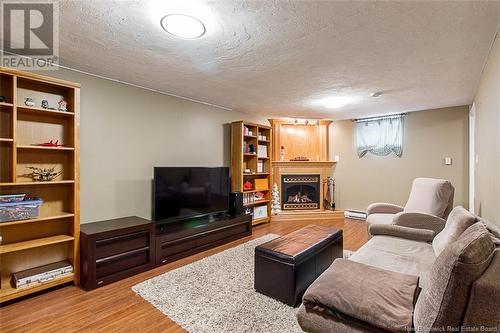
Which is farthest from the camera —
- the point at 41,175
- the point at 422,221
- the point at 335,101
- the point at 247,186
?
the point at 247,186

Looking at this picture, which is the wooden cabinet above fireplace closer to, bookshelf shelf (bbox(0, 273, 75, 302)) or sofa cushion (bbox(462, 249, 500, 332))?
bookshelf shelf (bbox(0, 273, 75, 302))

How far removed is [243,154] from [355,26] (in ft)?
10.2

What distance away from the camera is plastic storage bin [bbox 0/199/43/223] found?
7.16 ft

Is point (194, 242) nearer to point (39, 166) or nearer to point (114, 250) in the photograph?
point (114, 250)

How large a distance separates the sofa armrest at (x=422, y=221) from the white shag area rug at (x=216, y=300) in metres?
1.74

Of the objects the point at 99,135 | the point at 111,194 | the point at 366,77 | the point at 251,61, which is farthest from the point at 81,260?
the point at 366,77

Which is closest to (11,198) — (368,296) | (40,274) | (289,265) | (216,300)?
(40,274)

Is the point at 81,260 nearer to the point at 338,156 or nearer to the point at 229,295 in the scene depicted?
the point at 229,295

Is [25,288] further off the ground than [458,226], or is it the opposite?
[458,226]

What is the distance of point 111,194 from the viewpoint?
318 cm

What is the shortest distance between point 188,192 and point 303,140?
3.41 m

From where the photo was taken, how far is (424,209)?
3.23m

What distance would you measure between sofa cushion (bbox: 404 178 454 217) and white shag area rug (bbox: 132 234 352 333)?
7.55 feet

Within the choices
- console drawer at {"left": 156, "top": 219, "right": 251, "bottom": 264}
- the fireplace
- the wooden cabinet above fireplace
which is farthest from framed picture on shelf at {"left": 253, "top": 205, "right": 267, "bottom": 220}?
the wooden cabinet above fireplace
